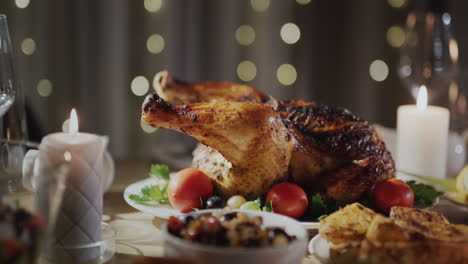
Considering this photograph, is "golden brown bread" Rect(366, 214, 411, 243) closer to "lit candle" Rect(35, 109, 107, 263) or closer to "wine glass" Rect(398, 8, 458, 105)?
"lit candle" Rect(35, 109, 107, 263)

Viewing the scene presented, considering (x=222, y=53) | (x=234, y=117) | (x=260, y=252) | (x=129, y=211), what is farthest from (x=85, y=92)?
(x=260, y=252)

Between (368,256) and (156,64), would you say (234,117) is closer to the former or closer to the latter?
(368,256)

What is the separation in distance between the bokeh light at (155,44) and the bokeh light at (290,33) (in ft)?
2.41

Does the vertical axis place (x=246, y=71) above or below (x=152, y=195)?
above

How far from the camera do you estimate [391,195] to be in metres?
1.36

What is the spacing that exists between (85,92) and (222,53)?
31.0 inches

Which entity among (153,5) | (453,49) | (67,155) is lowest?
(67,155)

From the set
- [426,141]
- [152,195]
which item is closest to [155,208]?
[152,195]

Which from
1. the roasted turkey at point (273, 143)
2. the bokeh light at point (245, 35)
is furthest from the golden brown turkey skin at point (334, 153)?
the bokeh light at point (245, 35)

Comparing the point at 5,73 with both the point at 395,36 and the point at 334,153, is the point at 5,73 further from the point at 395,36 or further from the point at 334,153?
the point at 395,36

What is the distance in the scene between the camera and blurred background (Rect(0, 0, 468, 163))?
2.51 m

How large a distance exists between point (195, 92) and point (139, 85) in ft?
4.17

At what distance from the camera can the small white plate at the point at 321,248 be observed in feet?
3.10

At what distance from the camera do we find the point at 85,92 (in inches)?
106
